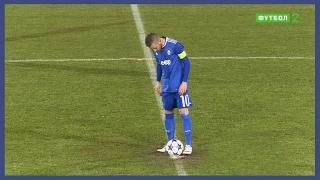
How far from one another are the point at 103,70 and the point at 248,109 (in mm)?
4062

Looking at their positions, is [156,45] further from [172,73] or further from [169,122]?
[169,122]

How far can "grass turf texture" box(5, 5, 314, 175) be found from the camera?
13.8 metres

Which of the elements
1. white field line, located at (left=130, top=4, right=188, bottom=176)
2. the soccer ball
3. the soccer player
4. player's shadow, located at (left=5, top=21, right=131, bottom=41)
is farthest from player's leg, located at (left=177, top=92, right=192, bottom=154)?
player's shadow, located at (left=5, top=21, right=131, bottom=41)

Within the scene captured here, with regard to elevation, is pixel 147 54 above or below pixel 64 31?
above

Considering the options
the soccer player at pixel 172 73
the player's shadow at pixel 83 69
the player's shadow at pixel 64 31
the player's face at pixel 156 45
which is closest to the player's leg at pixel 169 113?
the soccer player at pixel 172 73

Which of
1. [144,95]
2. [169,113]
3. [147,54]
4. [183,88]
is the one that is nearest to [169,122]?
[169,113]

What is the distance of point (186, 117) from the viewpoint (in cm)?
1370

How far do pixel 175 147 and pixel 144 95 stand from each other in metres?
3.75

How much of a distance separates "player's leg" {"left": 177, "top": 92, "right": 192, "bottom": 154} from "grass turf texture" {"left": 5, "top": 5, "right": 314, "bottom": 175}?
20 centimetres

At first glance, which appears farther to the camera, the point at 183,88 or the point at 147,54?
the point at 147,54

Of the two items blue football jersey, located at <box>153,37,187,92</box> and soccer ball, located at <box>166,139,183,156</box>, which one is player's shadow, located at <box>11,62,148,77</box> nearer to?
soccer ball, located at <box>166,139,183,156</box>

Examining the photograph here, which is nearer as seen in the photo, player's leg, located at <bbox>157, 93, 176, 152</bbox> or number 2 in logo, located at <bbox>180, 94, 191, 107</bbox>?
number 2 in logo, located at <bbox>180, 94, 191, 107</bbox>

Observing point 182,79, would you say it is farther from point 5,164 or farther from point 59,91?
point 59,91

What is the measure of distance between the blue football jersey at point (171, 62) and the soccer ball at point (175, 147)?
2.69 feet
